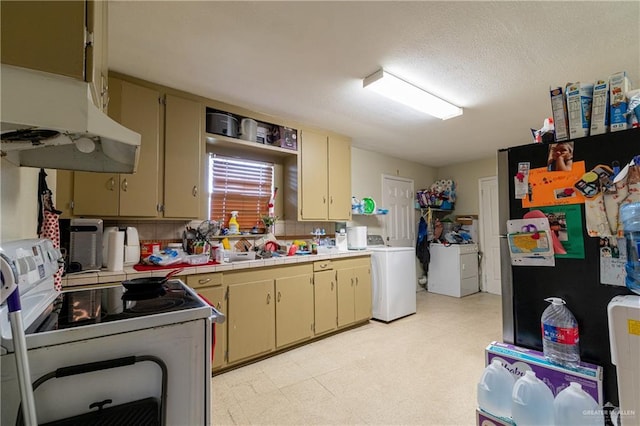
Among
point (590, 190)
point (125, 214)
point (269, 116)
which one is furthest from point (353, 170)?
point (590, 190)

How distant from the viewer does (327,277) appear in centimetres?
315

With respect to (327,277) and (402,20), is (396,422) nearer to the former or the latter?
(327,277)

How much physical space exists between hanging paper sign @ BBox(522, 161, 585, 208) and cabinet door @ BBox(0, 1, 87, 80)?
66.1 inches

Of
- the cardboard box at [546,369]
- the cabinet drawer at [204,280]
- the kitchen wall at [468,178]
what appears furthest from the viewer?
the kitchen wall at [468,178]

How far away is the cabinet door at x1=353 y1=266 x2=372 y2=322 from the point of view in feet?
11.2

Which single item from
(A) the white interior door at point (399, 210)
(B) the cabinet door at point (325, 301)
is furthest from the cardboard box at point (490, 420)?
→ (A) the white interior door at point (399, 210)

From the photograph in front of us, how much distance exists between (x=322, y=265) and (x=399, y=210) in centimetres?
252

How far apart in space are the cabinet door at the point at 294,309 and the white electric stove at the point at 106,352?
1.69 meters

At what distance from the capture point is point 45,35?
70cm

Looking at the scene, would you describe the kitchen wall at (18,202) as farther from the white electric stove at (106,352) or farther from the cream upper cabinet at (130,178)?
the cream upper cabinet at (130,178)

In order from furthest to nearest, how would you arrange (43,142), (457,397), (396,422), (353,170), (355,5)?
(353,170) → (457,397) → (396,422) → (355,5) → (43,142)

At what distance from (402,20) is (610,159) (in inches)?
49.6

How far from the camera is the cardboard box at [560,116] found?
1213 millimetres

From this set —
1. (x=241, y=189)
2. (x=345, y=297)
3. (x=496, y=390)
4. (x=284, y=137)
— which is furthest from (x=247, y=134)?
(x=496, y=390)
